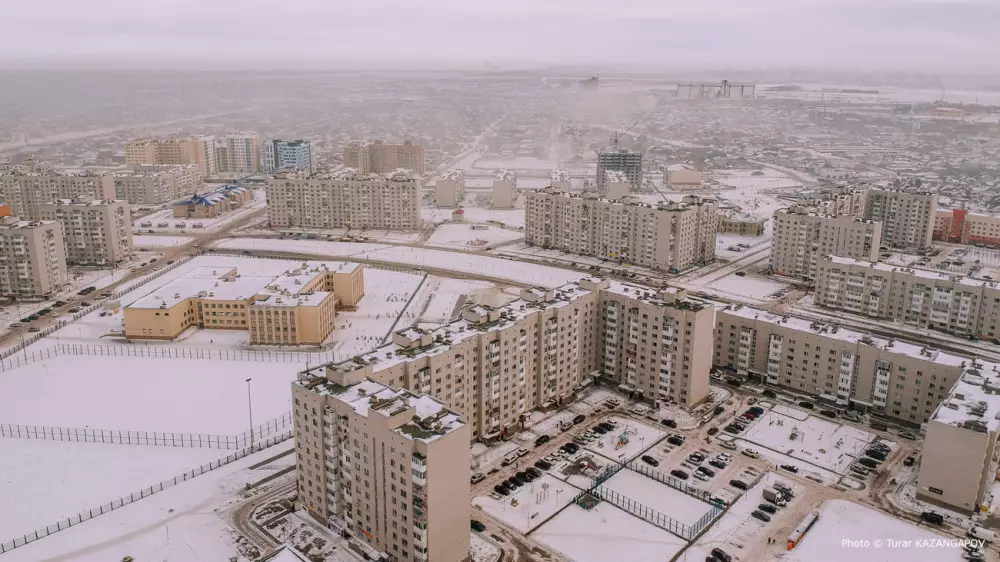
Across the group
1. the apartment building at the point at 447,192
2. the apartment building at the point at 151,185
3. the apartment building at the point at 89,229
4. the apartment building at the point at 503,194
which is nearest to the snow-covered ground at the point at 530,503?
the apartment building at the point at 89,229

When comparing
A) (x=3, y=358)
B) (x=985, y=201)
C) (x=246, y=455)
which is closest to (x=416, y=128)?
(x=985, y=201)

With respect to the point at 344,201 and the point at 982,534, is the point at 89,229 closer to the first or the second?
the point at 344,201

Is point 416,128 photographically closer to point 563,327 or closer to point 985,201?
point 985,201

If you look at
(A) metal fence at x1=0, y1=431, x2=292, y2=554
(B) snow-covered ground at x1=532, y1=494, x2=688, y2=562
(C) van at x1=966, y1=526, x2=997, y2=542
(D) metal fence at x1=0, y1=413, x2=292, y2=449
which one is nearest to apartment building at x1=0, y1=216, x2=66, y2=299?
(D) metal fence at x1=0, y1=413, x2=292, y2=449

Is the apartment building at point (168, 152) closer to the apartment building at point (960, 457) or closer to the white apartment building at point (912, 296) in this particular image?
the white apartment building at point (912, 296)

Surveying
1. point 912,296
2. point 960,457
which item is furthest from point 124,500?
point 912,296

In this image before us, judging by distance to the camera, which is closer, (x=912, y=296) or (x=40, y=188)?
(x=912, y=296)

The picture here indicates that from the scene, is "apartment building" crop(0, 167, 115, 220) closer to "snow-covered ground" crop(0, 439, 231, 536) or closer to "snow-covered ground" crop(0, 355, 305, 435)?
"snow-covered ground" crop(0, 355, 305, 435)
